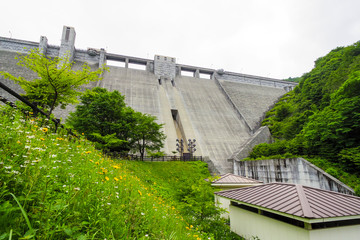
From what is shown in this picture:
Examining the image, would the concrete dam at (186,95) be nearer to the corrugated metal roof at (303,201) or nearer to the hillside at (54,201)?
the corrugated metal roof at (303,201)

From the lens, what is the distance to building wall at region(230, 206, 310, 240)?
5161 mm

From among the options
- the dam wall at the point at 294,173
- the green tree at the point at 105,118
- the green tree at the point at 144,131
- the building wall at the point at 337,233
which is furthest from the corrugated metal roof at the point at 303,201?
the green tree at the point at 144,131

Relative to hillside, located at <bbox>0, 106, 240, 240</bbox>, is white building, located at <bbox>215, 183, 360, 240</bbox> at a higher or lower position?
lower

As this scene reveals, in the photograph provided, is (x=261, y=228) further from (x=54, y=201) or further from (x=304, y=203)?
(x=54, y=201)

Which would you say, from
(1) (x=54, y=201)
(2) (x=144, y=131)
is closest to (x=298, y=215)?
(1) (x=54, y=201)

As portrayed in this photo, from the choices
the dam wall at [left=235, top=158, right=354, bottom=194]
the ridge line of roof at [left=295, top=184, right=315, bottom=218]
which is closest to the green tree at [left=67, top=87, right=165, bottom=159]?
the dam wall at [left=235, top=158, right=354, bottom=194]

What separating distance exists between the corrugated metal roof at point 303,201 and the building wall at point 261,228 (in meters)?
0.56

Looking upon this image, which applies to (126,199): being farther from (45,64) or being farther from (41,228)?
(45,64)

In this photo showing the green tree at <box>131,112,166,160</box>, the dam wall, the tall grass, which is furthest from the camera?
the green tree at <box>131,112,166,160</box>

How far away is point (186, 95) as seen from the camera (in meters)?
34.6

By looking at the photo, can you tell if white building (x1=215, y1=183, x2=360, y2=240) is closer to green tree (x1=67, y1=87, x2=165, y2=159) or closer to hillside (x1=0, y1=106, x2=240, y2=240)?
hillside (x1=0, y1=106, x2=240, y2=240)

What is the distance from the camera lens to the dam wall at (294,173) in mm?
10993

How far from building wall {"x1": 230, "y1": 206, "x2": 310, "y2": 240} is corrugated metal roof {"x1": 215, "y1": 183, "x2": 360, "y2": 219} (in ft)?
1.85

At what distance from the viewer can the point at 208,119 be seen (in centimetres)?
2939
